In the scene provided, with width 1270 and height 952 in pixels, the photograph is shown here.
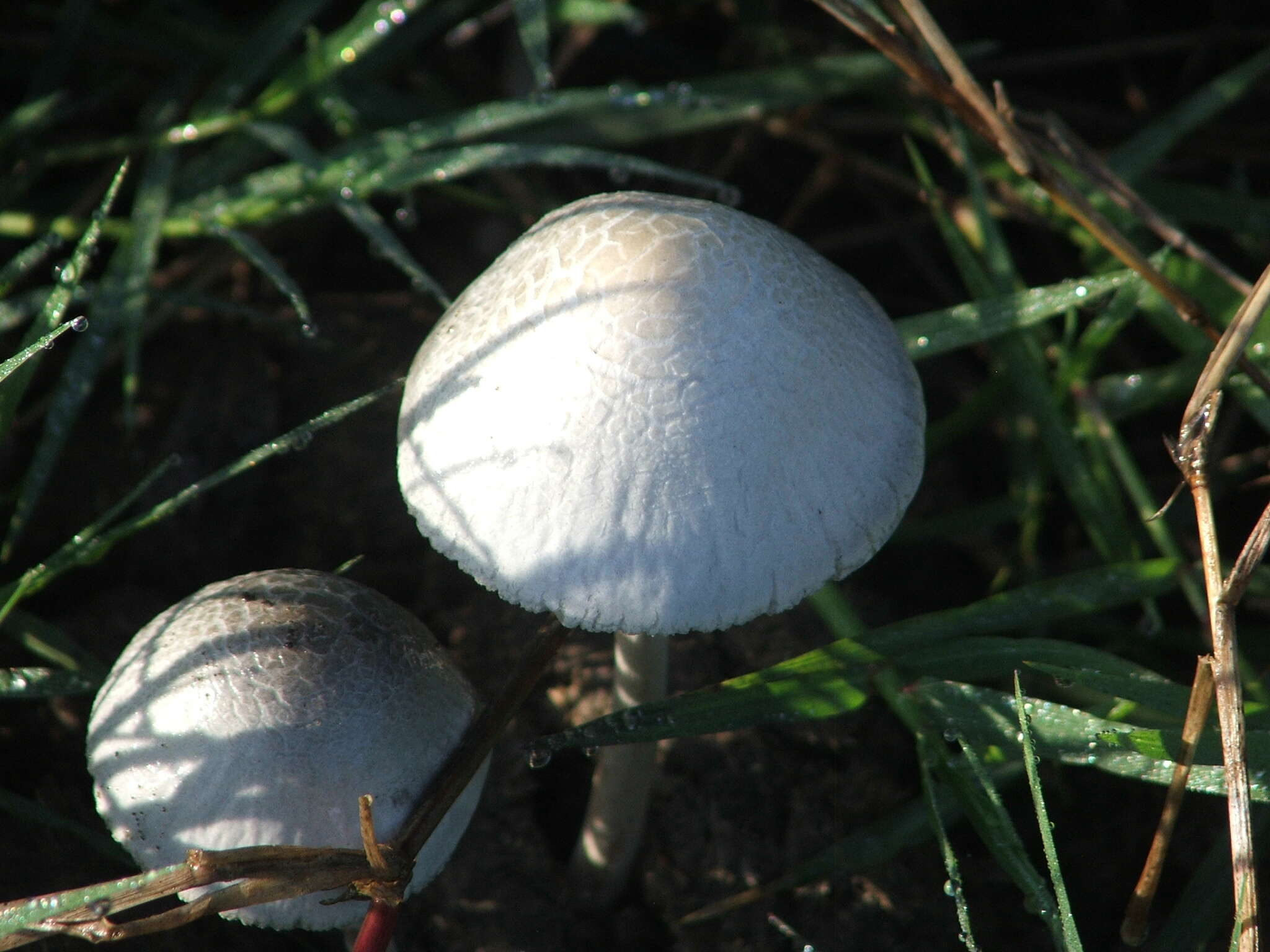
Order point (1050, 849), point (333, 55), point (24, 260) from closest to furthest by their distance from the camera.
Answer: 1. point (1050, 849)
2. point (24, 260)
3. point (333, 55)

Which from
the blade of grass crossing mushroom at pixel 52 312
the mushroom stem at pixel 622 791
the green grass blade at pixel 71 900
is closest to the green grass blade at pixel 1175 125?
the mushroom stem at pixel 622 791

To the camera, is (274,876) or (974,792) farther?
(974,792)

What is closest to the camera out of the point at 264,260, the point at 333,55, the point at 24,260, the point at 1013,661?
the point at 1013,661

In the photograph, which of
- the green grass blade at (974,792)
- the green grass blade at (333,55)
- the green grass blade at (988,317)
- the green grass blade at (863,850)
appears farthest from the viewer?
the green grass blade at (333,55)

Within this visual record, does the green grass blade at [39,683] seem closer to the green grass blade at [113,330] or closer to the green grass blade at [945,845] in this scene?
the green grass blade at [113,330]

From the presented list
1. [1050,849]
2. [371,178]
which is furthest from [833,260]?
[1050,849]

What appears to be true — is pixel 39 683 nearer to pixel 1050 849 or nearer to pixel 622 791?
pixel 622 791

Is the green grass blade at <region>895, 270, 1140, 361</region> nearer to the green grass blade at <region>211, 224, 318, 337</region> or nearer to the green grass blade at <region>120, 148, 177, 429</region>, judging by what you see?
the green grass blade at <region>211, 224, 318, 337</region>
